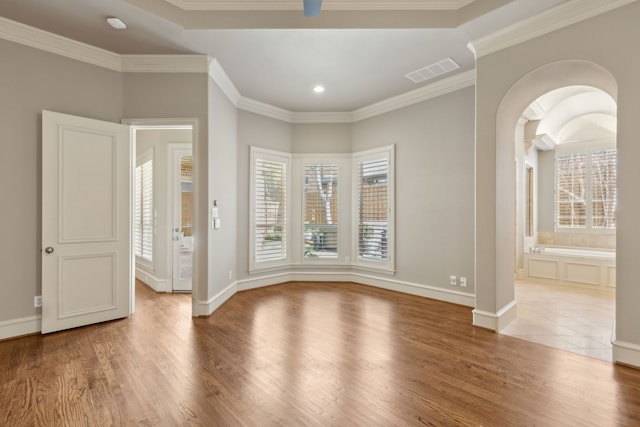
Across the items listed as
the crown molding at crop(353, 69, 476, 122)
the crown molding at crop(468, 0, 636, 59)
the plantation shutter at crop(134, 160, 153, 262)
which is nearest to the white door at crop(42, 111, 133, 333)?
the plantation shutter at crop(134, 160, 153, 262)

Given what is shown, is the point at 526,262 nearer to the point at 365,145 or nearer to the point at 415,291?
the point at 415,291

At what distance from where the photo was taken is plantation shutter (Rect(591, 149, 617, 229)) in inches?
263

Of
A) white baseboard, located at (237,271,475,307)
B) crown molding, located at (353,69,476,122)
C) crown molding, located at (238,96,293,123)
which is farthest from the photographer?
crown molding, located at (238,96,293,123)

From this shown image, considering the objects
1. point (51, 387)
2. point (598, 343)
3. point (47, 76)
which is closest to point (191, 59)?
point (47, 76)

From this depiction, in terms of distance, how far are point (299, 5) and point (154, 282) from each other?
4.67 m

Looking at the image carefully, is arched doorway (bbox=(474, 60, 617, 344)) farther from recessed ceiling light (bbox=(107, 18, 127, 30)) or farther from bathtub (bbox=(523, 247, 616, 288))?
recessed ceiling light (bbox=(107, 18, 127, 30))

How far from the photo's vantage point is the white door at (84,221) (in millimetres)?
3412

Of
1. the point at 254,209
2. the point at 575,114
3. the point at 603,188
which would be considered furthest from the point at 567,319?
the point at 575,114

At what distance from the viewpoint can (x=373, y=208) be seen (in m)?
5.68

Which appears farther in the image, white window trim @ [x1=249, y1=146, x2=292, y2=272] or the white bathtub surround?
the white bathtub surround

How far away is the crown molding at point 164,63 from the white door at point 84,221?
0.77 m

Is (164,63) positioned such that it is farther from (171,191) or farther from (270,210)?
(270,210)

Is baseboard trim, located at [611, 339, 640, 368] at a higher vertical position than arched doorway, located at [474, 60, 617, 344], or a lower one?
lower

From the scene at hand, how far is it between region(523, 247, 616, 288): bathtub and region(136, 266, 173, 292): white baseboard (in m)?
6.77
